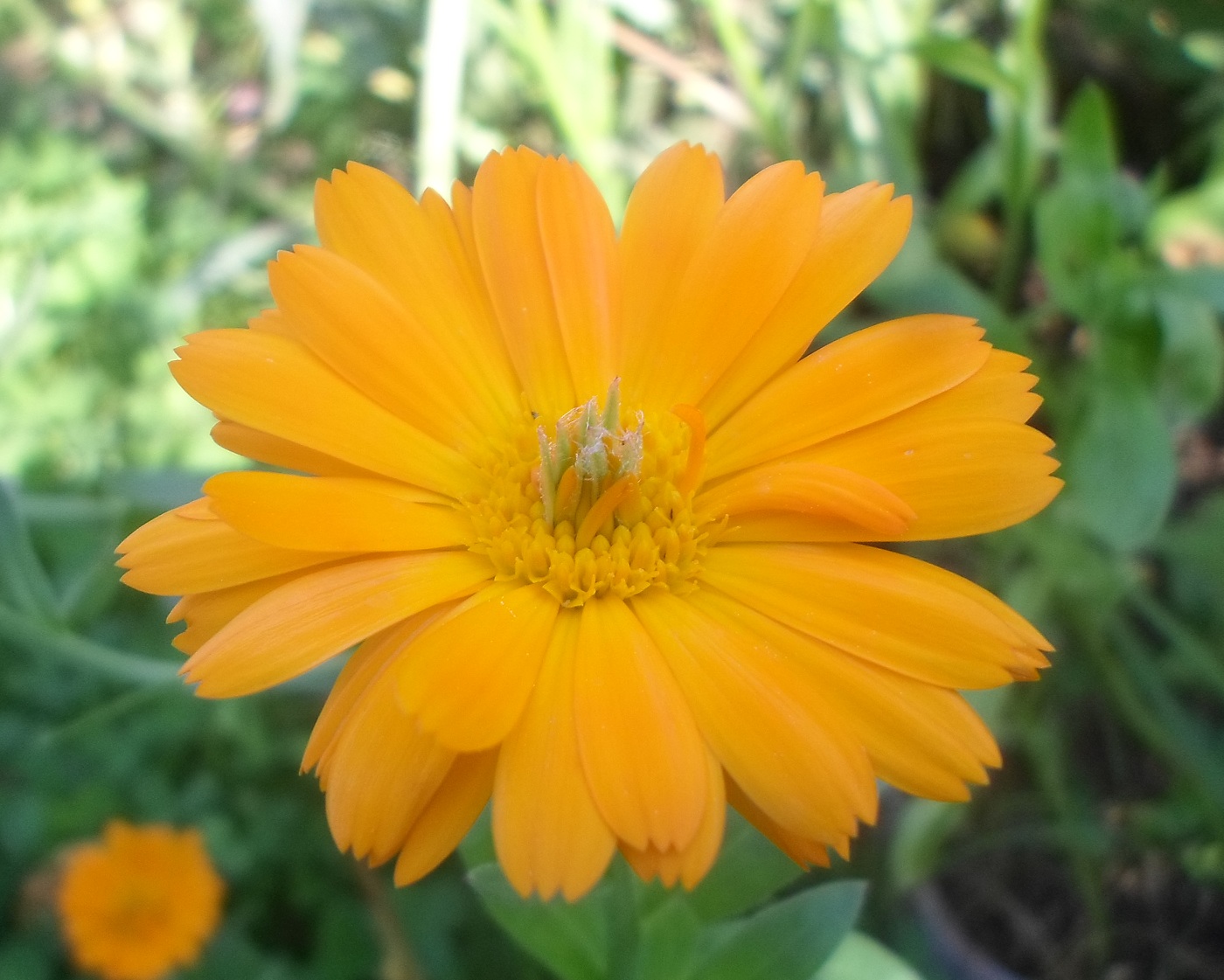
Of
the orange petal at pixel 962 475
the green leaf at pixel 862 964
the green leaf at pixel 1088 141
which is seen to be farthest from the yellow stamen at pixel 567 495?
the green leaf at pixel 1088 141

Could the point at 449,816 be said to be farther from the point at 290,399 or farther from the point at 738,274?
the point at 738,274

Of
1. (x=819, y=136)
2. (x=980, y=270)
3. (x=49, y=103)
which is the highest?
(x=49, y=103)

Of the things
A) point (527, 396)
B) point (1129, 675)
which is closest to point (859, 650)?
point (527, 396)

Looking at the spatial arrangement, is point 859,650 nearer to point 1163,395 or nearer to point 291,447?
point 291,447

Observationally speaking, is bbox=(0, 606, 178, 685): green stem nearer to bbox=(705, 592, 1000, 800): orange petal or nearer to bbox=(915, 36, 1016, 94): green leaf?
bbox=(705, 592, 1000, 800): orange petal

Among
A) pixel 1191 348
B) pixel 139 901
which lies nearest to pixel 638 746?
pixel 1191 348

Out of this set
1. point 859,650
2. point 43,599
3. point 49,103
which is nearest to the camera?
point 859,650

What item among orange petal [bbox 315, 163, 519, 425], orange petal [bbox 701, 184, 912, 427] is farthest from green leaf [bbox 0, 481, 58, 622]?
orange petal [bbox 701, 184, 912, 427]
